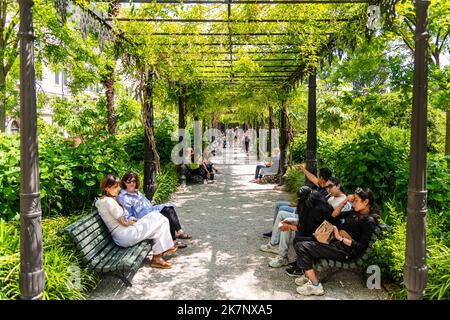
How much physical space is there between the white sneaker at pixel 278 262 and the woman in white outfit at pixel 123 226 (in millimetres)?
1324

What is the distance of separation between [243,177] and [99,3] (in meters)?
10.2

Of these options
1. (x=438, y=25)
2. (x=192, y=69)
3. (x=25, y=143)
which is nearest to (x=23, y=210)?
(x=25, y=143)

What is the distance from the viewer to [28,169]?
2.73m

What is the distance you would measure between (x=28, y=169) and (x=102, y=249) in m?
1.83

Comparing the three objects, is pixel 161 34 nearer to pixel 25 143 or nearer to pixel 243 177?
pixel 25 143

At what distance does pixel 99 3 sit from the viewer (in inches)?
185

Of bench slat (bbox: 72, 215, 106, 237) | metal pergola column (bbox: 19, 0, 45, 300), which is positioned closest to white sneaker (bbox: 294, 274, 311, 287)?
bench slat (bbox: 72, 215, 106, 237)

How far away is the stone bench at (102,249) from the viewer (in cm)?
377

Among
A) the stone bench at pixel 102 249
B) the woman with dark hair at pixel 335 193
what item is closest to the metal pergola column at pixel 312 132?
the woman with dark hair at pixel 335 193

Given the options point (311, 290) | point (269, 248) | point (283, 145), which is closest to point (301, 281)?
point (311, 290)

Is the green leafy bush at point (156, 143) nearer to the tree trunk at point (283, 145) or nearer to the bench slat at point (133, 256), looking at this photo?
the tree trunk at point (283, 145)

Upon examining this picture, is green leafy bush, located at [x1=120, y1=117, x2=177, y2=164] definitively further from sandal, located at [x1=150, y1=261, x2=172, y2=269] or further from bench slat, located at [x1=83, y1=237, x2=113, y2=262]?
bench slat, located at [x1=83, y1=237, x2=113, y2=262]
